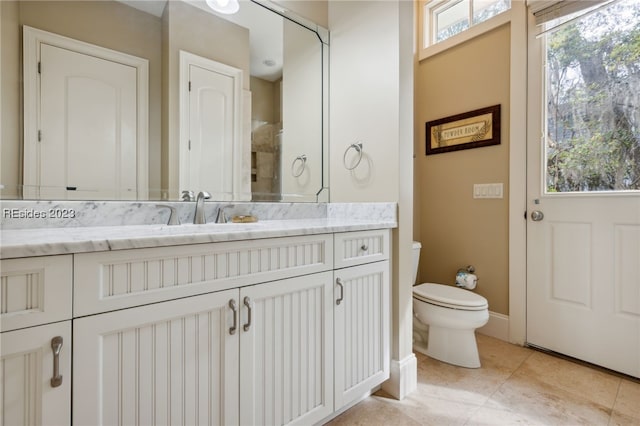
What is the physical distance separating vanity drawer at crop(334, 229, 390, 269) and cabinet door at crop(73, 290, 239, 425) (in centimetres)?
48

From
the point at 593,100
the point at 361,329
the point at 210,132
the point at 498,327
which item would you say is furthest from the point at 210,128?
the point at 498,327

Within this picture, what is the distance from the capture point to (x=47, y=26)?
116cm

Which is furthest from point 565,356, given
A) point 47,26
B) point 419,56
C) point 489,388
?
point 47,26

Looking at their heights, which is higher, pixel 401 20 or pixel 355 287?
pixel 401 20

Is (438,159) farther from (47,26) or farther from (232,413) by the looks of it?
(47,26)

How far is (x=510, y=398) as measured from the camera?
1.55 metres

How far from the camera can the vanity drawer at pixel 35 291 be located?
67cm

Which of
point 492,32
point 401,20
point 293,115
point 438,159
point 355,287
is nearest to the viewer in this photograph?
point 355,287

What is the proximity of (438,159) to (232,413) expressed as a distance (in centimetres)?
228

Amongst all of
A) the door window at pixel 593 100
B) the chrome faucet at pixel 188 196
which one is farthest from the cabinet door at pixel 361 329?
the door window at pixel 593 100

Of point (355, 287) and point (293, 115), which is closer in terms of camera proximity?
point (355, 287)

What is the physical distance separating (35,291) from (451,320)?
1.86m

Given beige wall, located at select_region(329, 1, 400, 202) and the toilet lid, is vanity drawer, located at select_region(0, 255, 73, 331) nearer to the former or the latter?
beige wall, located at select_region(329, 1, 400, 202)

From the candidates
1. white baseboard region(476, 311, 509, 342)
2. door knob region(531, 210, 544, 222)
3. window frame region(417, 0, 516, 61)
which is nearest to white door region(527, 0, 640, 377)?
door knob region(531, 210, 544, 222)
